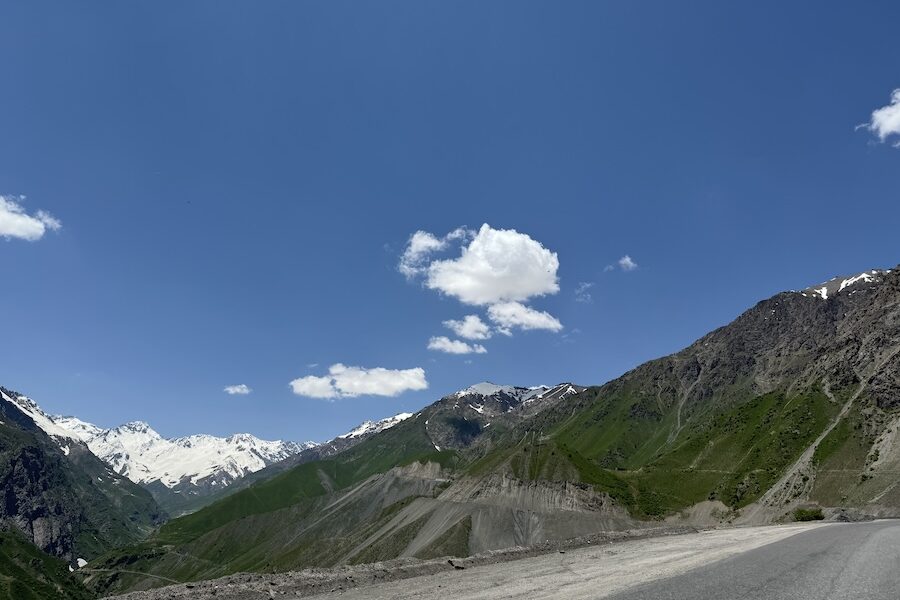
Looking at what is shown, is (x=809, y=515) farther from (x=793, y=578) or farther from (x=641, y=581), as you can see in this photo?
(x=641, y=581)

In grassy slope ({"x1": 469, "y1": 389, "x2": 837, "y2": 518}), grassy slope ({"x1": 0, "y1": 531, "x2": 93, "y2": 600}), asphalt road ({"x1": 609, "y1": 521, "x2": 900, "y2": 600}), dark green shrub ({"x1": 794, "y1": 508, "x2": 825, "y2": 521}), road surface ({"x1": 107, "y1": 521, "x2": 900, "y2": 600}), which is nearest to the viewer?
asphalt road ({"x1": 609, "y1": 521, "x2": 900, "y2": 600})

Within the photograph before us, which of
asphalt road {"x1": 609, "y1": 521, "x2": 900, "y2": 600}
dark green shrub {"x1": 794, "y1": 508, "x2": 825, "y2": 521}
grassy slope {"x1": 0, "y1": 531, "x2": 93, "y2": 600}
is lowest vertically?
grassy slope {"x1": 0, "y1": 531, "x2": 93, "y2": 600}

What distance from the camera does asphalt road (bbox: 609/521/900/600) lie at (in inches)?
604

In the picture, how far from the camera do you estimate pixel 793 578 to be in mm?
18047

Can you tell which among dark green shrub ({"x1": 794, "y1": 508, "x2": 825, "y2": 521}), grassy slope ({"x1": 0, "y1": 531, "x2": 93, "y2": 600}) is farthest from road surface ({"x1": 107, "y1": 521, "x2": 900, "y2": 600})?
grassy slope ({"x1": 0, "y1": 531, "x2": 93, "y2": 600})

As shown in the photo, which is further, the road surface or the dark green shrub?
the dark green shrub

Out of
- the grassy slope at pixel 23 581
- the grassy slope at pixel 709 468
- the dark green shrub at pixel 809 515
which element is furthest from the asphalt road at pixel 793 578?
the grassy slope at pixel 23 581

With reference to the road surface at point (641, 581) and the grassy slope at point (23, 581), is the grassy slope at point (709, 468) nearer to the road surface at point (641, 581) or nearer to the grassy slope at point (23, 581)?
the grassy slope at point (23, 581)

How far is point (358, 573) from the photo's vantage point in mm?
22469

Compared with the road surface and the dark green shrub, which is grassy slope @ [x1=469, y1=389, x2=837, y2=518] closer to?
the dark green shrub

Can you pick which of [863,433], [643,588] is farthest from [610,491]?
[643,588]

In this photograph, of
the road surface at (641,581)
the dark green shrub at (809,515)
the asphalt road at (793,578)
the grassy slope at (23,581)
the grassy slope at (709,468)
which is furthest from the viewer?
the grassy slope at (709,468)

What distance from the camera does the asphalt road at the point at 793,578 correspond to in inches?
604

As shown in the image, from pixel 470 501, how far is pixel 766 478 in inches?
3540
